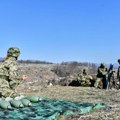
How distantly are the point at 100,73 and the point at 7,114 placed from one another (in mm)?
13694

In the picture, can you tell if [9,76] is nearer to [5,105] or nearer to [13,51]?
[13,51]

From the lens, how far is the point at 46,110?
14414 mm

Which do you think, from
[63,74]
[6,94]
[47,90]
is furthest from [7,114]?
[63,74]

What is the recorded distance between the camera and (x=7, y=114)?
1349 centimetres

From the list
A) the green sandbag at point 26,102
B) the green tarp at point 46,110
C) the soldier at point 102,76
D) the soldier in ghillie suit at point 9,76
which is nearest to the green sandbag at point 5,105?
the green tarp at point 46,110

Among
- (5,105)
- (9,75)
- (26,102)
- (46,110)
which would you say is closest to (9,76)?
(9,75)

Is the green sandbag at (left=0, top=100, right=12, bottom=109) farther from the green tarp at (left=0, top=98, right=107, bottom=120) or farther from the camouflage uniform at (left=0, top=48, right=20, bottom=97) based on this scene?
the camouflage uniform at (left=0, top=48, right=20, bottom=97)

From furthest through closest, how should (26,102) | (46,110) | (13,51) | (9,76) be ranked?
(13,51)
(9,76)
(26,102)
(46,110)

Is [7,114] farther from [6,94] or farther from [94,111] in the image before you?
[94,111]

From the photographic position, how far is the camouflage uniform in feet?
50.0

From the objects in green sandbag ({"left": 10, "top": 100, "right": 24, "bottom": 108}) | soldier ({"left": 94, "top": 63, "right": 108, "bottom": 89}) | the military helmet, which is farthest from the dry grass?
soldier ({"left": 94, "top": 63, "right": 108, "bottom": 89})

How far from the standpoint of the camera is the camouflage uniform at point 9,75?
600 inches

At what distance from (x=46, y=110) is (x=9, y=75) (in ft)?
5.78

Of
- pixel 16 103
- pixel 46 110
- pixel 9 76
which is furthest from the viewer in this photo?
pixel 9 76
